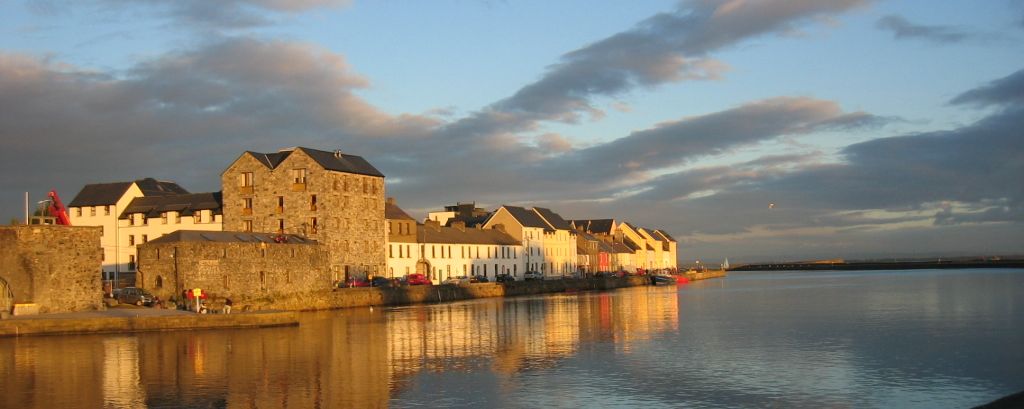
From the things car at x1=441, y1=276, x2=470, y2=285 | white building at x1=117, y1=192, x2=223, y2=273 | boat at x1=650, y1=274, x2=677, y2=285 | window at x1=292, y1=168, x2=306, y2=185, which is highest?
window at x1=292, y1=168, x2=306, y2=185

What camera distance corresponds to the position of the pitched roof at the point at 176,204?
293 feet

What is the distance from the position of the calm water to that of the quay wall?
12.1 m

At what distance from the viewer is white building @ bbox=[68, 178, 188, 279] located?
297ft

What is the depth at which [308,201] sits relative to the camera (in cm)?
8275

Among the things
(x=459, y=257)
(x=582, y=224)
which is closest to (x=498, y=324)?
(x=459, y=257)

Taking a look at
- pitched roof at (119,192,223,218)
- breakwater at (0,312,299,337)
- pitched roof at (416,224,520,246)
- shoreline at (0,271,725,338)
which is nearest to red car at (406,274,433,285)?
shoreline at (0,271,725,338)

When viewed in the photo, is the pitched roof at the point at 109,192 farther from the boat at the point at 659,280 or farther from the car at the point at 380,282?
the boat at the point at 659,280

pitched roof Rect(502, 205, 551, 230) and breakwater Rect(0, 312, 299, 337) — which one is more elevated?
pitched roof Rect(502, 205, 551, 230)

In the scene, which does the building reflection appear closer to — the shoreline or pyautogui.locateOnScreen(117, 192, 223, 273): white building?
the shoreline

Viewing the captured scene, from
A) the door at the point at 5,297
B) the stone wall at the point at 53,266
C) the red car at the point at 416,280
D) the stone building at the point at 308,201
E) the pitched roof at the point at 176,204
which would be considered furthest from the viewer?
the pitched roof at the point at 176,204

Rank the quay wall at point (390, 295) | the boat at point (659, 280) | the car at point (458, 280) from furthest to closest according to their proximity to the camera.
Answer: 1. the boat at point (659, 280)
2. the car at point (458, 280)
3. the quay wall at point (390, 295)

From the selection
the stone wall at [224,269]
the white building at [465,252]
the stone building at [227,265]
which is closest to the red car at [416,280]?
the white building at [465,252]

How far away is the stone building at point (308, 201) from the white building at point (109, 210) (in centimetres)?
1186

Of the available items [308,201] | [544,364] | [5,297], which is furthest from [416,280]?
[544,364]
